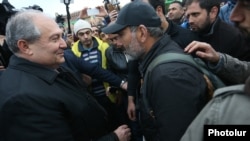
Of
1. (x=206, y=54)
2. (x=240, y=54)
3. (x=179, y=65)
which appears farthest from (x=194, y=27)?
(x=179, y=65)

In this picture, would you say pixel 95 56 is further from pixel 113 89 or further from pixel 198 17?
pixel 198 17

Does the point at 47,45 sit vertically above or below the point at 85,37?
above

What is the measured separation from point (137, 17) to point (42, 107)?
909 mm

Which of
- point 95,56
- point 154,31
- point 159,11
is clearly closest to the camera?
point 154,31

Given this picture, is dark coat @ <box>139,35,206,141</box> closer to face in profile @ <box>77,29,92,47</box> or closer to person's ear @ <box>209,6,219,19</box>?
person's ear @ <box>209,6,219,19</box>

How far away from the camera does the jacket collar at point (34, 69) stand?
1990 millimetres

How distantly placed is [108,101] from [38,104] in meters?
2.29

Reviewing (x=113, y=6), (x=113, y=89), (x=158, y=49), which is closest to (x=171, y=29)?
(x=113, y=89)

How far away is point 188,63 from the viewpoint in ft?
6.18

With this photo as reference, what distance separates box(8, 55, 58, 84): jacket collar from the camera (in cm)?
199

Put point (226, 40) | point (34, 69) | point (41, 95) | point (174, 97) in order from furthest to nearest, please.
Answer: point (226, 40), point (34, 69), point (41, 95), point (174, 97)

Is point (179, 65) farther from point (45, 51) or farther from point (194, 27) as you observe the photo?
point (194, 27)

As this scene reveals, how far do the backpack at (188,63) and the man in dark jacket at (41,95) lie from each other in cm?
45

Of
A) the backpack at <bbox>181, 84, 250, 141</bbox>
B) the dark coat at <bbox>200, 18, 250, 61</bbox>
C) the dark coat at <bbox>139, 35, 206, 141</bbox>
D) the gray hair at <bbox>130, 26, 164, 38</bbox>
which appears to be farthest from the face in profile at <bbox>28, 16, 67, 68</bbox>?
the dark coat at <bbox>200, 18, 250, 61</bbox>
